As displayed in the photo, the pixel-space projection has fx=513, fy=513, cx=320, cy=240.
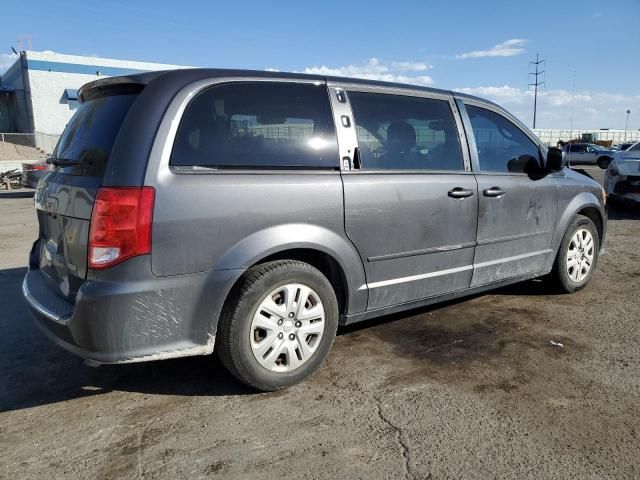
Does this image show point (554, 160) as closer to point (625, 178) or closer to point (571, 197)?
point (571, 197)

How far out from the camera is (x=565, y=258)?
194 inches

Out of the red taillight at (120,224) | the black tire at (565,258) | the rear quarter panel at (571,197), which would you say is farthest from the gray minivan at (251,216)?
the black tire at (565,258)

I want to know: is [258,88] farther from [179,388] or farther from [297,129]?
[179,388]

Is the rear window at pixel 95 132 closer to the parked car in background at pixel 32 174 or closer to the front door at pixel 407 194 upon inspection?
the front door at pixel 407 194

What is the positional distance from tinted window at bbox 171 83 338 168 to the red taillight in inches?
12.1

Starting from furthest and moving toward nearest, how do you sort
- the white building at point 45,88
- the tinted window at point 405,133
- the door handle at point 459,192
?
the white building at point 45,88
the door handle at point 459,192
the tinted window at point 405,133

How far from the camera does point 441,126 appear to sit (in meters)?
4.00

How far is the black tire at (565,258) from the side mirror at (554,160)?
0.66 meters

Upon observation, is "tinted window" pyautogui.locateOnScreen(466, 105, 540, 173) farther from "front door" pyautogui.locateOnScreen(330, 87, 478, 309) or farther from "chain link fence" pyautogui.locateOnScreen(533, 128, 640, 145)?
"chain link fence" pyautogui.locateOnScreen(533, 128, 640, 145)

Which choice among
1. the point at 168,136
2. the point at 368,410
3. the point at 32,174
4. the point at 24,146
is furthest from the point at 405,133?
the point at 24,146

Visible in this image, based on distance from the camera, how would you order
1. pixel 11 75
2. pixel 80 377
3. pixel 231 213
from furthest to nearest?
pixel 11 75, pixel 80 377, pixel 231 213

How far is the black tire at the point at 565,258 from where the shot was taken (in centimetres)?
489

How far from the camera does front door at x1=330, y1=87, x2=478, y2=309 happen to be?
11.1 ft

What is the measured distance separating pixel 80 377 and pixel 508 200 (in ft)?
11.4
